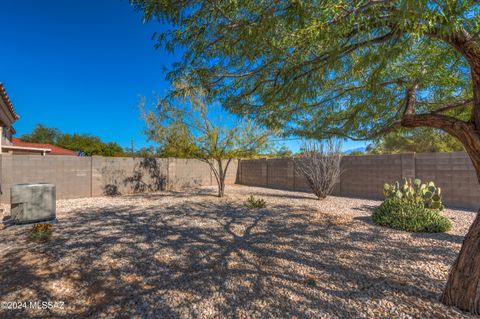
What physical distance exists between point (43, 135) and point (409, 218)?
46206 mm

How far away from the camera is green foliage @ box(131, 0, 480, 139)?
169 centimetres

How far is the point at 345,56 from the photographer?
103 inches

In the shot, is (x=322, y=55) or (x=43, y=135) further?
(x=43, y=135)

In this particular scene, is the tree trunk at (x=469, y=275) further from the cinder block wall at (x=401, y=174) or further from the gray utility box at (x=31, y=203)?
the gray utility box at (x=31, y=203)

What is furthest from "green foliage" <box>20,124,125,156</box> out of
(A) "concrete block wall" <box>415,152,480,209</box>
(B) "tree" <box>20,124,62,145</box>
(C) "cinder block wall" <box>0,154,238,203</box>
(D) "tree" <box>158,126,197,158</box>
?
(A) "concrete block wall" <box>415,152,480,209</box>

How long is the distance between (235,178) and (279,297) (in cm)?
1351

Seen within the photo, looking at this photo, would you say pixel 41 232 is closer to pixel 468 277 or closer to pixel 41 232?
pixel 41 232

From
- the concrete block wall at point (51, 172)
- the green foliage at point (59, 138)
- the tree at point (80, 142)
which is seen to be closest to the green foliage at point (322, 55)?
the concrete block wall at point (51, 172)

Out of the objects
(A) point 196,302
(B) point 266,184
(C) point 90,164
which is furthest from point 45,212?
(B) point 266,184

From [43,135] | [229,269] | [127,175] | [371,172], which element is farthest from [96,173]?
[43,135]

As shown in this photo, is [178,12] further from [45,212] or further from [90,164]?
[90,164]

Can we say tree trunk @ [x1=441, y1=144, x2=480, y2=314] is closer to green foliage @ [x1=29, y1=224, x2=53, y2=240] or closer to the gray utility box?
green foliage @ [x1=29, y1=224, x2=53, y2=240]

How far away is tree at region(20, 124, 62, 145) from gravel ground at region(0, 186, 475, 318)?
39137mm

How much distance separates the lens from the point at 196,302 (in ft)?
7.65
